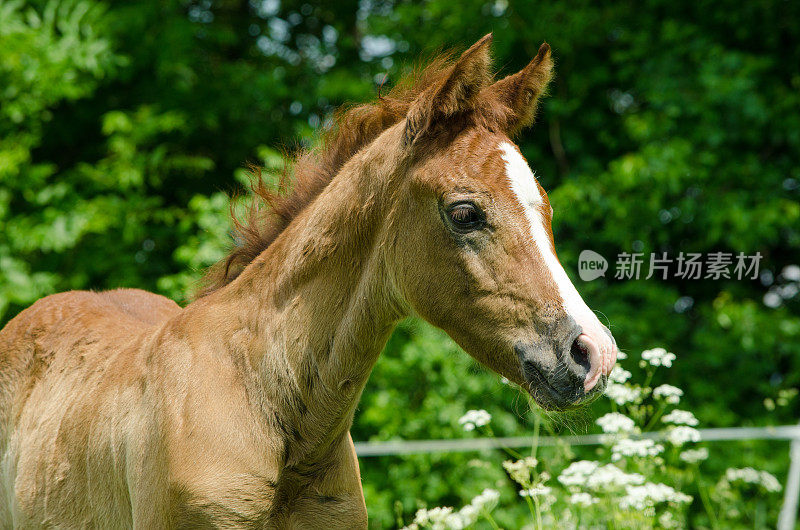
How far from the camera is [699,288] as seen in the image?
317 inches

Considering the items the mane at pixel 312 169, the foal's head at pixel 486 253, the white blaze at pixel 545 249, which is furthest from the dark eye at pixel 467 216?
the mane at pixel 312 169

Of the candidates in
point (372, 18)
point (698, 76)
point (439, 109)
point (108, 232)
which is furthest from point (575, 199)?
point (439, 109)

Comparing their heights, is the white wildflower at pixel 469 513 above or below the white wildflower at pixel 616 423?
below

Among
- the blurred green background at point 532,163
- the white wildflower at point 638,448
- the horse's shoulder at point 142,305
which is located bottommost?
the blurred green background at point 532,163

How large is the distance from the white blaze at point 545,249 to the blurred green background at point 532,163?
13.9 feet

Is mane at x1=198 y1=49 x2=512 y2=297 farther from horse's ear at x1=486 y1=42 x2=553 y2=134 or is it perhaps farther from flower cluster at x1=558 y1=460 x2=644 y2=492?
flower cluster at x1=558 y1=460 x2=644 y2=492

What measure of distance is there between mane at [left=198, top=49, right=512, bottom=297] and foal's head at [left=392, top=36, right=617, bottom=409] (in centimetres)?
28

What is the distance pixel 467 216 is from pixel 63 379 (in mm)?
1935

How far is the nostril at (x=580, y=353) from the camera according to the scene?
1.97 meters

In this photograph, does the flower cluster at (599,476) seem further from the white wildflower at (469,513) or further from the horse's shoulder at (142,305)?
the horse's shoulder at (142,305)

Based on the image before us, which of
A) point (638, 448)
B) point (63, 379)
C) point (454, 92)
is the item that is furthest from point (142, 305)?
point (638, 448)

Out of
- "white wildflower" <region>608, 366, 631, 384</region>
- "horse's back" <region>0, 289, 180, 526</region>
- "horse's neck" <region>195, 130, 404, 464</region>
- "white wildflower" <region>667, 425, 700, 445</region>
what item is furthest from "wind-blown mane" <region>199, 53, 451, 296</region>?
"white wildflower" <region>667, 425, 700, 445</region>

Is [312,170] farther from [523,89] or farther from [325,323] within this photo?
[523,89]

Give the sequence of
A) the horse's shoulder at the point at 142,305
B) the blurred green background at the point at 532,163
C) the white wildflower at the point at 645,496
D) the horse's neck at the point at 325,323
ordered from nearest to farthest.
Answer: the horse's neck at the point at 325,323, the white wildflower at the point at 645,496, the horse's shoulder at the point at 142,305, the blurred green background at the point at 532,163
